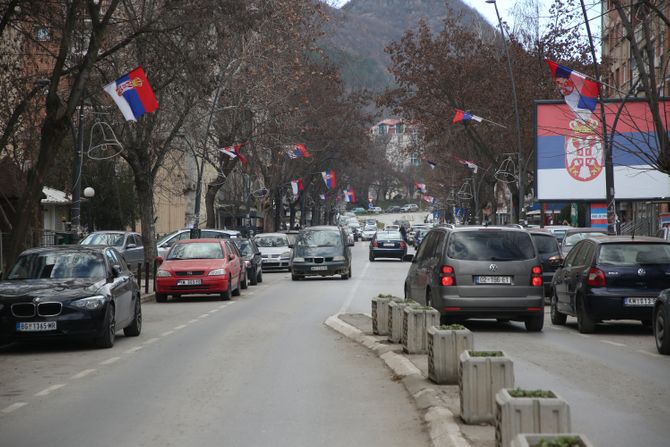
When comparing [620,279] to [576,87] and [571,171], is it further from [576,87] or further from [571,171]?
[571,171]

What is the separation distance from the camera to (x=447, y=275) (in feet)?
57.9

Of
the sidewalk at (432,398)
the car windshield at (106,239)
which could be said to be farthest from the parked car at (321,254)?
the sidewalk at (432,398)

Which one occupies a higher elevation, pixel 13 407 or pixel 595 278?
pixel 595 278

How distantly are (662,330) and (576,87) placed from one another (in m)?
15.9

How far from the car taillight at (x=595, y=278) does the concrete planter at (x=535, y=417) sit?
11479 mm

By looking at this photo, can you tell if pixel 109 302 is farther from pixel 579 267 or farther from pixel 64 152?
pixel 64 152

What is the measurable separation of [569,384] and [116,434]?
17.0ft

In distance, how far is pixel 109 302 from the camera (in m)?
16.0

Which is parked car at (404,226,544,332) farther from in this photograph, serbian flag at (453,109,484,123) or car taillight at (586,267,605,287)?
serbian flag at (453,109,484,123)

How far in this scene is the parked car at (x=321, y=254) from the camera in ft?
128

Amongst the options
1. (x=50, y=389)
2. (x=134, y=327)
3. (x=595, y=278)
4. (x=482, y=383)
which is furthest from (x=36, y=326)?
(x=595, y=278)

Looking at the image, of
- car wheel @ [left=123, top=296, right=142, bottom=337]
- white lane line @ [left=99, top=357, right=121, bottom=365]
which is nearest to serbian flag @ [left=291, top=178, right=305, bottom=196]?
car wheel @ [left=123, top=296, right=142, bottom=337]

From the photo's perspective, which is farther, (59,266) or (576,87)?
(576,87)

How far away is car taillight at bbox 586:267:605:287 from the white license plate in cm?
854
